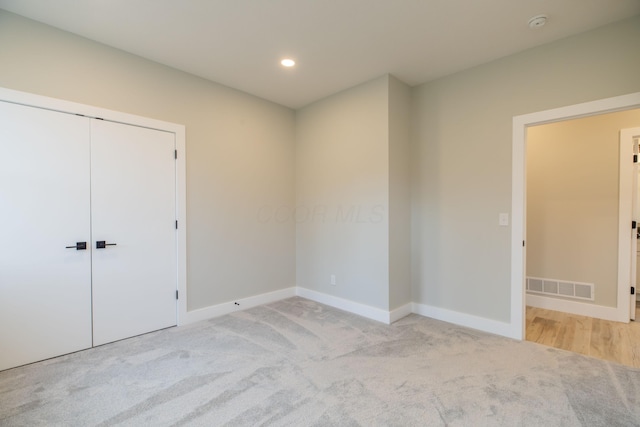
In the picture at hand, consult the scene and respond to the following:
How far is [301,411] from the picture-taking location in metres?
1.91

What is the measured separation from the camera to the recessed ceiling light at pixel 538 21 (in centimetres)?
239

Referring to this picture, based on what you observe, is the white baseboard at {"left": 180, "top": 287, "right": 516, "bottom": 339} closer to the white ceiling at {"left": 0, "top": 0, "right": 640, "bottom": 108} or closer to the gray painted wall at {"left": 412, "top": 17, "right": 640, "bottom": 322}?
the gray painted wall at {"left": 412, "top": 17, "right": 640, "bottom": 322}

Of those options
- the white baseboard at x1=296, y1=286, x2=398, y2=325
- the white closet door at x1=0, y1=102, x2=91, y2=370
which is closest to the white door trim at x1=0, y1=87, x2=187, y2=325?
the white closet door at x1=0, y1=102, x2=91, y2=370

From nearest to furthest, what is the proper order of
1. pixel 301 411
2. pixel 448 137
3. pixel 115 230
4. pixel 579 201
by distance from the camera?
pixel 301 411, pixel 115 230, pixel 448 137, pixel 579 201

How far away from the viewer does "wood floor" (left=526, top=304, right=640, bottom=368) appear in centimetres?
268

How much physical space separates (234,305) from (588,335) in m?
3.97

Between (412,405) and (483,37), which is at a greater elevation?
(483,37)

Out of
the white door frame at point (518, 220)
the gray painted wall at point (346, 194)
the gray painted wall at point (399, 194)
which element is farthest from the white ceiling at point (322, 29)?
the white door frame at point (518, 220)

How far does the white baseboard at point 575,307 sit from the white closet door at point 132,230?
467cm

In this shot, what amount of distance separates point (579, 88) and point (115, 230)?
4.56m

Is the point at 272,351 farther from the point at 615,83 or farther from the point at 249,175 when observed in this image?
the point at 615,83

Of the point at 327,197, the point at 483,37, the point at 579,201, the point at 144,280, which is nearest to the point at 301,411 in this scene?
the point at 144,280

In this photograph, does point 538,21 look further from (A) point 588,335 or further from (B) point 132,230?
(B) point 132,230

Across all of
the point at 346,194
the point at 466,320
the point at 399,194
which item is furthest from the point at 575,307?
the point at 346,194
